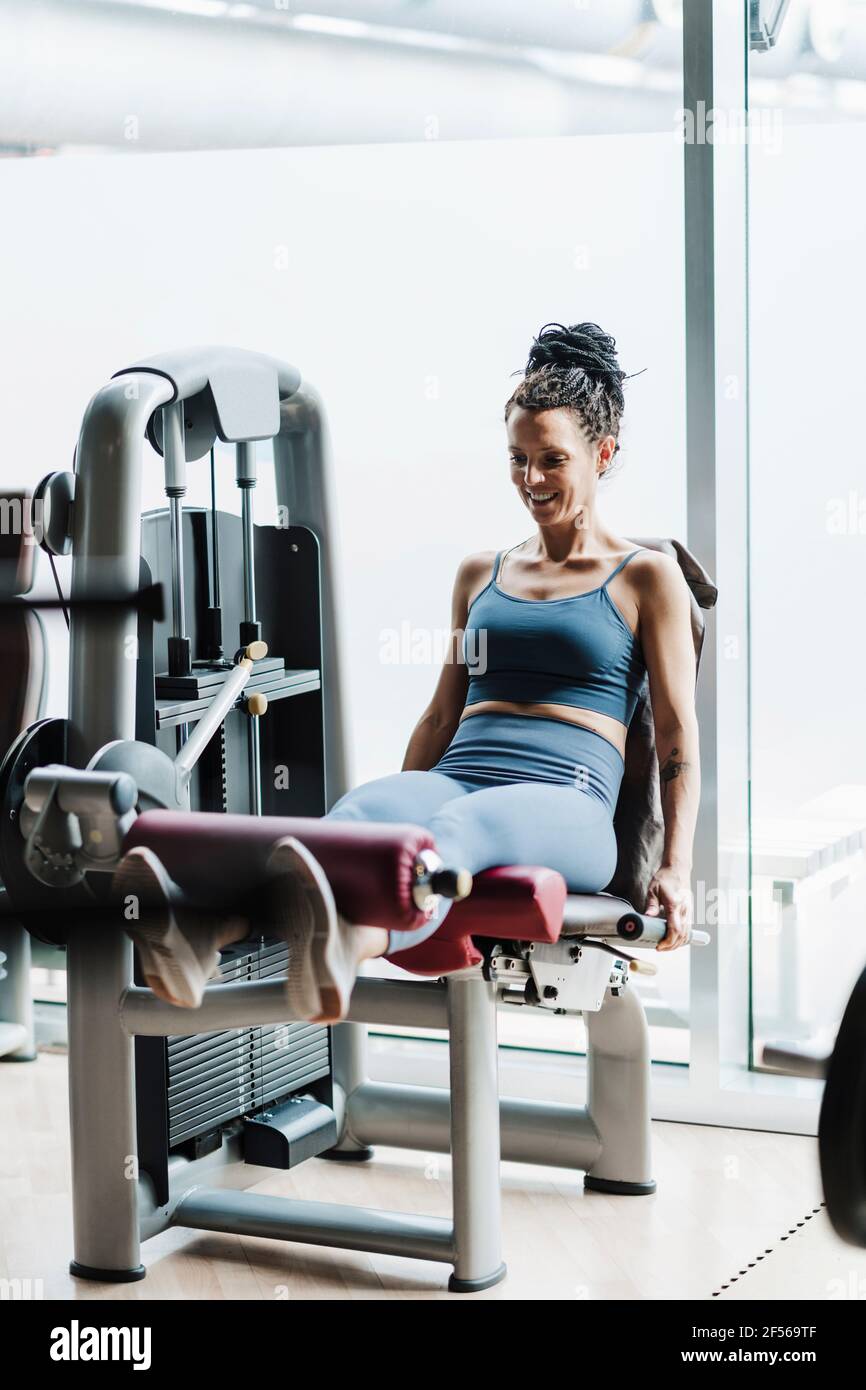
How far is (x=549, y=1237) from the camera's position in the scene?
2311mm

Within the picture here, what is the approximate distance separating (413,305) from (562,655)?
1008 millimetres

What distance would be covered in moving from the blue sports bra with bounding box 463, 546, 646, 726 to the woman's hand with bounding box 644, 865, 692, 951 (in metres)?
0.25

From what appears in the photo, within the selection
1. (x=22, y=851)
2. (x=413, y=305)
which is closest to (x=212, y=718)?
(x=22, y=851)

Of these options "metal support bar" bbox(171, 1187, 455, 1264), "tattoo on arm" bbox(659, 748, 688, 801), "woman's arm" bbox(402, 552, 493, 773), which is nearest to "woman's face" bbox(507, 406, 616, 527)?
"woman's arm" bbox(402, 552, 493, 773)

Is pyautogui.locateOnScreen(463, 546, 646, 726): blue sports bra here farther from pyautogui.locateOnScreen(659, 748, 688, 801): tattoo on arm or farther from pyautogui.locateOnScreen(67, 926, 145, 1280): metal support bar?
pyautogui.locateOnScreen(67, 926, 145, 1280): metal support bar

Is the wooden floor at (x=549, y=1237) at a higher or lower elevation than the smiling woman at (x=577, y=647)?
lower

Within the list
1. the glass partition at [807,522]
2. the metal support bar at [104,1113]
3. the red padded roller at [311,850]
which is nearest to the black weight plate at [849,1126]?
the red padded roller at [311,850]

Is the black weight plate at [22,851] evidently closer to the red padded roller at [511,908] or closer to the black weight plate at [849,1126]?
the red padded roller at [511,908]

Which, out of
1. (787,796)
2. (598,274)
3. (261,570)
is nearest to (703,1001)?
(787,796)

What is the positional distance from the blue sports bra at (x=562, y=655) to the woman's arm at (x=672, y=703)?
0.13ft

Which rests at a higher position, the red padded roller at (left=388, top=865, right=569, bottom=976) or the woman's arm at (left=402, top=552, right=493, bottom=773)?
the woman's arm at (left=402, top=552, right=493, bottom=773)

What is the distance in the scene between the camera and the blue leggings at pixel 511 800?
1.79 metres

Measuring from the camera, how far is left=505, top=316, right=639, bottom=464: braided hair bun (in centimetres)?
221

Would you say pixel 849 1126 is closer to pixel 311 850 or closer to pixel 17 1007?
pixel 311 850
